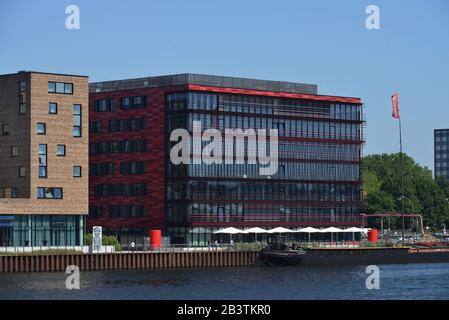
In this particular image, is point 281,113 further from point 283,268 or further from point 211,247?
point 283,268

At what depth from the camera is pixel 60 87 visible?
154 metres

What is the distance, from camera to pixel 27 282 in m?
121

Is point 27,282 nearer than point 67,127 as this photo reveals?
Yes

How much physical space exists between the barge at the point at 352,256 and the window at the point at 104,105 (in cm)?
4454

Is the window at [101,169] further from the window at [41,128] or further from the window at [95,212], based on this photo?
the window at [41,128]

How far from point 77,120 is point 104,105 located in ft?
118

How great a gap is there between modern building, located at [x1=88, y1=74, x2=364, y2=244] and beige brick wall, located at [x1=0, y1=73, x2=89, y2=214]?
3025 centimetres

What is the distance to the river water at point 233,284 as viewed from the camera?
109 meters

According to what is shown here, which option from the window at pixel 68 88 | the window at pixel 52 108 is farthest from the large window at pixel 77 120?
the window at pixel 52 108

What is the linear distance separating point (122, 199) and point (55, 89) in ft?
130

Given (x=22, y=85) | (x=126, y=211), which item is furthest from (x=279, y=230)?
(x=22, y=85)

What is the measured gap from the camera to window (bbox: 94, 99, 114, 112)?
190875 millimetres

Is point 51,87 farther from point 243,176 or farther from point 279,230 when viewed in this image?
point 279,230
